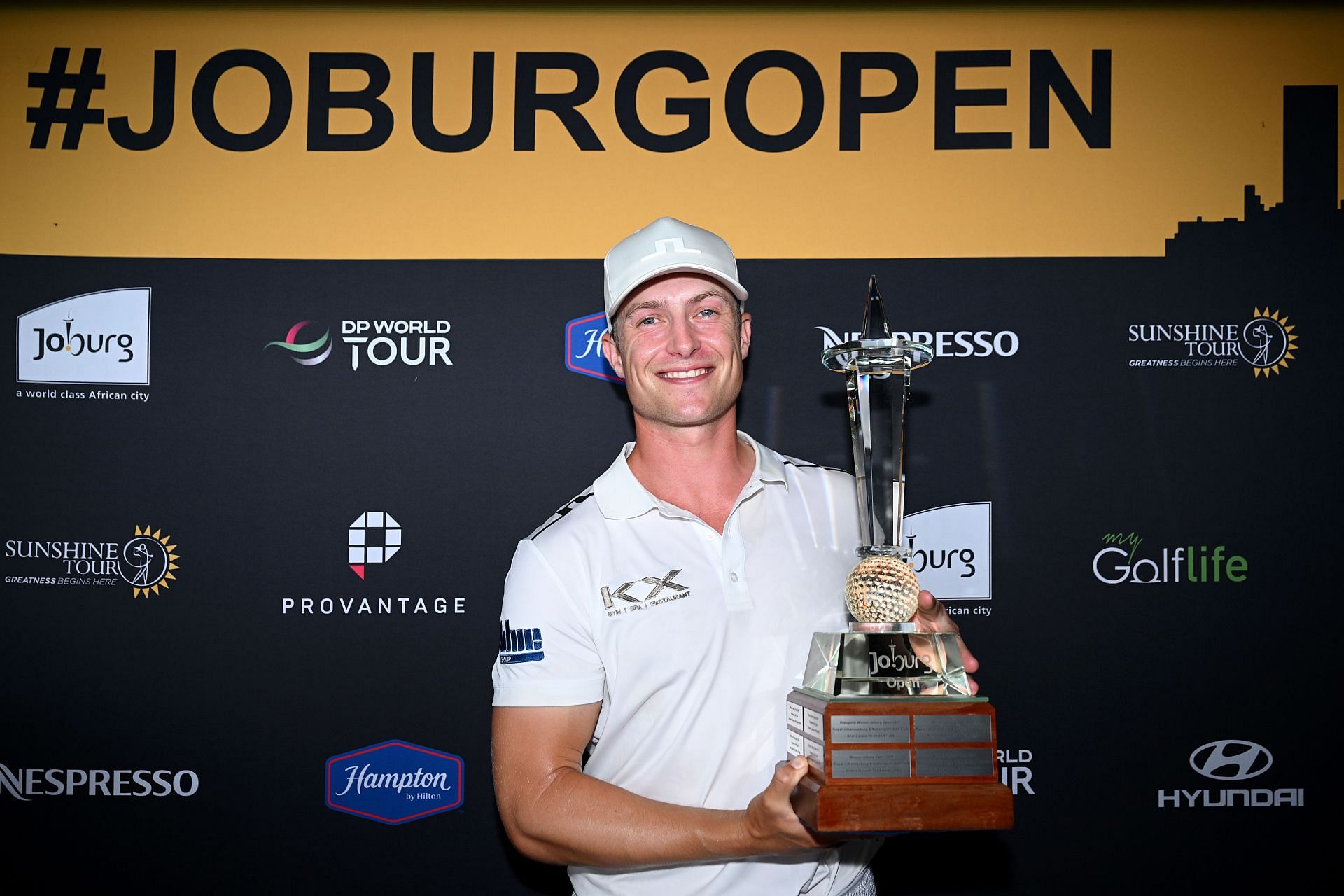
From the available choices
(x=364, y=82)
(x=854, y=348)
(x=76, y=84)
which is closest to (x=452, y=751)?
(x=854, y=348)

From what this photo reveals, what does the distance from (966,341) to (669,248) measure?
86 cm

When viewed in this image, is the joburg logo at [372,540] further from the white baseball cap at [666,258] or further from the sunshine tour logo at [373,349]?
the white baseball cap at [666,258]

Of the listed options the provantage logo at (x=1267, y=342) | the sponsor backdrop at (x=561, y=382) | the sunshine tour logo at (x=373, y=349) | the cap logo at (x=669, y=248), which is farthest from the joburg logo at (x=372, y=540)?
the provantage logo at (x=1267, y=342)

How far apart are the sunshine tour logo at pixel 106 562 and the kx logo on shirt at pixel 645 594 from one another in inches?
45.8

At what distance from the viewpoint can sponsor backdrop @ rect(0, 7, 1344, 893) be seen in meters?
2.13

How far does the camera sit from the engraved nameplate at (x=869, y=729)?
1.22 meters

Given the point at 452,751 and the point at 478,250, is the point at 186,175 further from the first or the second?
the point at 452,751

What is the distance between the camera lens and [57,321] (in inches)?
86.4

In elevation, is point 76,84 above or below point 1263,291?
above

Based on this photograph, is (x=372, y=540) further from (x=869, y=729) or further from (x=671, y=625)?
(x=869, y=729)

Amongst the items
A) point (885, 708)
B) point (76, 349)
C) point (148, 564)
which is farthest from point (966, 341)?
point (76, 349)

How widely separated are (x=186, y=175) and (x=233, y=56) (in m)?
0.29

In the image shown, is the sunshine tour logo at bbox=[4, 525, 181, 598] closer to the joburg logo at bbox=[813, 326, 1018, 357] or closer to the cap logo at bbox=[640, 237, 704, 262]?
the cap logo at bbox=[640, 237, 704, 262]

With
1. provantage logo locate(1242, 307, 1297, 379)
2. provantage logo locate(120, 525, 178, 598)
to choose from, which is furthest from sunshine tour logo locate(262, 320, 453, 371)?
provantage logo locate(1242, 307, 1297, 379)
